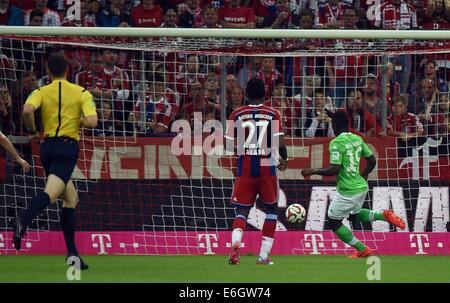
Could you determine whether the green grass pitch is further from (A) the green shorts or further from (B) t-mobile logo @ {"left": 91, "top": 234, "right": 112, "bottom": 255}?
(B) t-mobile logo @ {"left": 91, "top": 234, "right": 112, "bottom": 255}

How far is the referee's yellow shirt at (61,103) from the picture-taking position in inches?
→ 462

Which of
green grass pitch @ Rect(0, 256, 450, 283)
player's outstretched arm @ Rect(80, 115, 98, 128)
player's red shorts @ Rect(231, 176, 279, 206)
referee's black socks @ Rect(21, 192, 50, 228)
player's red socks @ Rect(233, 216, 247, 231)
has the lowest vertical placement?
green grass pitch @ Rect(0, 256, 450, 283)

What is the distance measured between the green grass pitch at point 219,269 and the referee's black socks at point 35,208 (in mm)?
564

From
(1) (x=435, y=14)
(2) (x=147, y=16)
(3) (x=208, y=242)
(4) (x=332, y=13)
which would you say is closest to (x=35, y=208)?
(3) (x=208, y=242)

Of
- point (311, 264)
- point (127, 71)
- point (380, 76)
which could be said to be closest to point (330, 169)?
point (311, 264)

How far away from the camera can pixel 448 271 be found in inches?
490

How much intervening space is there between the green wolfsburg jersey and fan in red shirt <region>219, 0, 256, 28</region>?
6.01 metres

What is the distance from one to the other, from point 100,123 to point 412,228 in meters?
4.53

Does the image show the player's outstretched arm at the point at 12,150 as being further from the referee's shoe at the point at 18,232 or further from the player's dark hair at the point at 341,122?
the player's dark hair at the point at 341,122

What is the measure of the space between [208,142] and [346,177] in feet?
9.01

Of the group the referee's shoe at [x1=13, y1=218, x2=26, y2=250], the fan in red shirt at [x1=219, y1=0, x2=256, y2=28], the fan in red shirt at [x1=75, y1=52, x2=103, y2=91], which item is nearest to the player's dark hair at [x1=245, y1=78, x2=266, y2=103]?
the referee's shoe at [x1=13, y1=218, x2=26, y2=250]

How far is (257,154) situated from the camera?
12797mm

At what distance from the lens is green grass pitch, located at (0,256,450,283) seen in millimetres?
11117

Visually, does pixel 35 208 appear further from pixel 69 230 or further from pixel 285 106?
pixel 285 106
